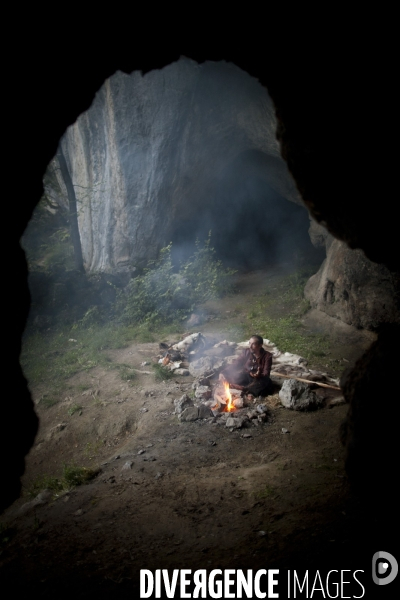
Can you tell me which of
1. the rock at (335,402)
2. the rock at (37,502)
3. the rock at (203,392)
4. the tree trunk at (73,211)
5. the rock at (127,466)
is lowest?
the rock at (37,502)

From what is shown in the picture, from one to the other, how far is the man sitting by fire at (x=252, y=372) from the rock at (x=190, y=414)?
42.8 inches

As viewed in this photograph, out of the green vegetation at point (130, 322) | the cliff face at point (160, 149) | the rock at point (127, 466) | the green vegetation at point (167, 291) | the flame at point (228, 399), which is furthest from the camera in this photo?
the green vegetation at point (167, 291)

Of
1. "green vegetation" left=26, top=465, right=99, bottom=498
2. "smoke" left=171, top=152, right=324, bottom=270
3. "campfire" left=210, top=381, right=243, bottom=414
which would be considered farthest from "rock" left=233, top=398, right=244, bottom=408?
"smoke" left=171, top=152, right=324, bottom=270

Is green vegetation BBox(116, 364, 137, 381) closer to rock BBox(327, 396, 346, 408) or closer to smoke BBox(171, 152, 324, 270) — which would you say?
rock BBox(327, 396, 346, 408)

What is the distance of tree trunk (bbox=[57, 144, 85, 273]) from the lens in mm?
14961

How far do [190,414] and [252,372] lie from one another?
1649 millimetres

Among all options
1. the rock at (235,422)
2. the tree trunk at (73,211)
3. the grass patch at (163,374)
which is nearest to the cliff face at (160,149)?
the tree trunk at (73,211)

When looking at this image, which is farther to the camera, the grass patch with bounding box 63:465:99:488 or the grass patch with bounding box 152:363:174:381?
the grass patch with bounding box 152:363:174:381


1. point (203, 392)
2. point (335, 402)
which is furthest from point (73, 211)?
point (335, 402)

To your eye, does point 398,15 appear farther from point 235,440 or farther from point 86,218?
point 86,218

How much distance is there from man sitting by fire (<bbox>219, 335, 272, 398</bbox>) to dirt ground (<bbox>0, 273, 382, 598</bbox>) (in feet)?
1.22

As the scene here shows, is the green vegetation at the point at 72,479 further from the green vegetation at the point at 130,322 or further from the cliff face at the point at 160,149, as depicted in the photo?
the cliff face at the point at 160,149

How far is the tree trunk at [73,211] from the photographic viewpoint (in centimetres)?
1496

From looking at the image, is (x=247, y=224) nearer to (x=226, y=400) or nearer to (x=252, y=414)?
Answer: (x=226, y=400)
